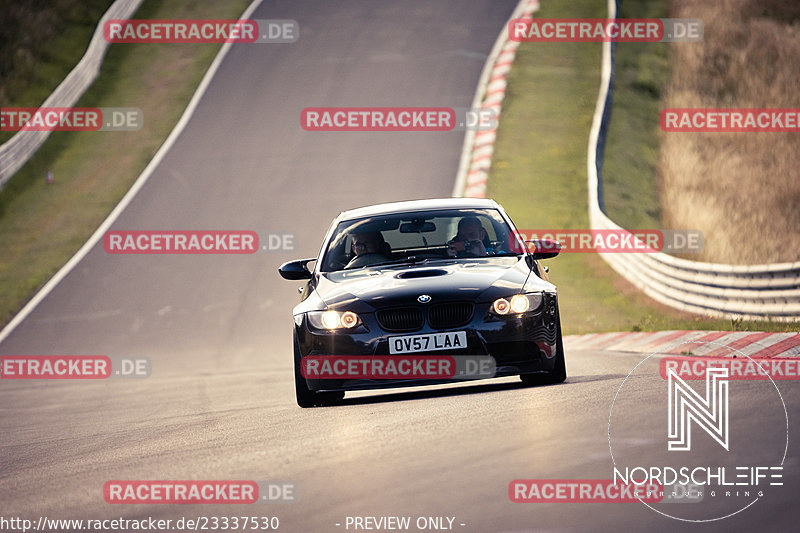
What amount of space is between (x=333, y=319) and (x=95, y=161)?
21499 mm

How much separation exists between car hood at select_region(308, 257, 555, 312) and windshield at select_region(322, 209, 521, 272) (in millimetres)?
319

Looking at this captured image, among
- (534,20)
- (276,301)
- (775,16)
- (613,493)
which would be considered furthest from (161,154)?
(613,493)

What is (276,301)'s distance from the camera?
19828mm

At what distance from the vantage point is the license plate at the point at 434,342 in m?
8.55

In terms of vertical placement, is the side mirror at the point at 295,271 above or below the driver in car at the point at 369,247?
below

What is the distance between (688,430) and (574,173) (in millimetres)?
18940

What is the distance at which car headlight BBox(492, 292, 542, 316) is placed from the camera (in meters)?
8.70

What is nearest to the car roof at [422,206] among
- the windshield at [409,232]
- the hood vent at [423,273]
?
the windshield at [409,232]

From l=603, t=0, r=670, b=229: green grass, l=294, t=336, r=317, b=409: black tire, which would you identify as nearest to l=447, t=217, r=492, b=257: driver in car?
l=294, t=336, r=317, b=409: black tire

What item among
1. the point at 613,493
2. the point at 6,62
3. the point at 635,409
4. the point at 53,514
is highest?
the point at 613,493

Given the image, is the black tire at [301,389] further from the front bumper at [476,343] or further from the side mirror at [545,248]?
the side mirror at [545,248]

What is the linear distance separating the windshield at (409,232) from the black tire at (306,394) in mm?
1171

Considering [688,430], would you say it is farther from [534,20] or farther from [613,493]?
[534,20]

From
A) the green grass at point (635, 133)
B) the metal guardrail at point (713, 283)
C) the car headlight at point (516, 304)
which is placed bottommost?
the green grass at point (635, 133)
